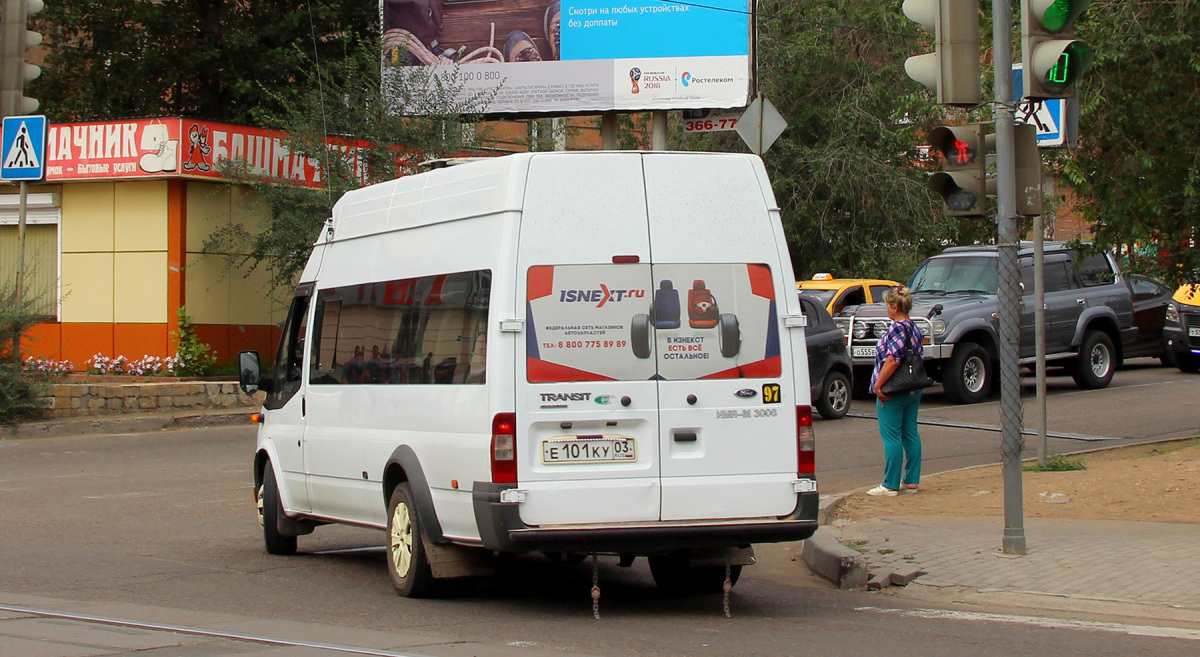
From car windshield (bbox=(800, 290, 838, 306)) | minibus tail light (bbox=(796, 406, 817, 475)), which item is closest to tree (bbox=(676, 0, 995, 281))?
car windshield (bbox=(800, 290, 838, 306))

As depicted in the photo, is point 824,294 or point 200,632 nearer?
point 200,632

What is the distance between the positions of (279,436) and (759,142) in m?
7.59

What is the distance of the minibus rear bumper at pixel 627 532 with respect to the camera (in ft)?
23.4

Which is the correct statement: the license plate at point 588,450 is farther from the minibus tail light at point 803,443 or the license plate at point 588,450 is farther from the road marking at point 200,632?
the road marking at point 200,632

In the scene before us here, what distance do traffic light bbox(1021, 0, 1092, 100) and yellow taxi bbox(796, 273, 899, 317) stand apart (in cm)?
1299

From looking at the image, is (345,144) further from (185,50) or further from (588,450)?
(588,450)

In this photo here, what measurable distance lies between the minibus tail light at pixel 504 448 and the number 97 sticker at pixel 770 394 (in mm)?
1380

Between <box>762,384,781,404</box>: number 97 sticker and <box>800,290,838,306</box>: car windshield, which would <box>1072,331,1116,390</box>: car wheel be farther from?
<box>762,384,781,404</box>: number 97 sticker

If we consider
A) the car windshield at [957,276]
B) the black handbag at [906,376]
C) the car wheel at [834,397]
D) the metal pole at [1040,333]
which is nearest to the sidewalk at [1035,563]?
the black handbag at [906,376]

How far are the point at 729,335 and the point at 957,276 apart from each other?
14.2 m

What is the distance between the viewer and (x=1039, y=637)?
6.91m

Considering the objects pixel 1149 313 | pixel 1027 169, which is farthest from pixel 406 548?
pixel 1149 313

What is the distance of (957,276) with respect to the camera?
2098cm

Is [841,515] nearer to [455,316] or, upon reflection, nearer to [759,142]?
[455,316]
